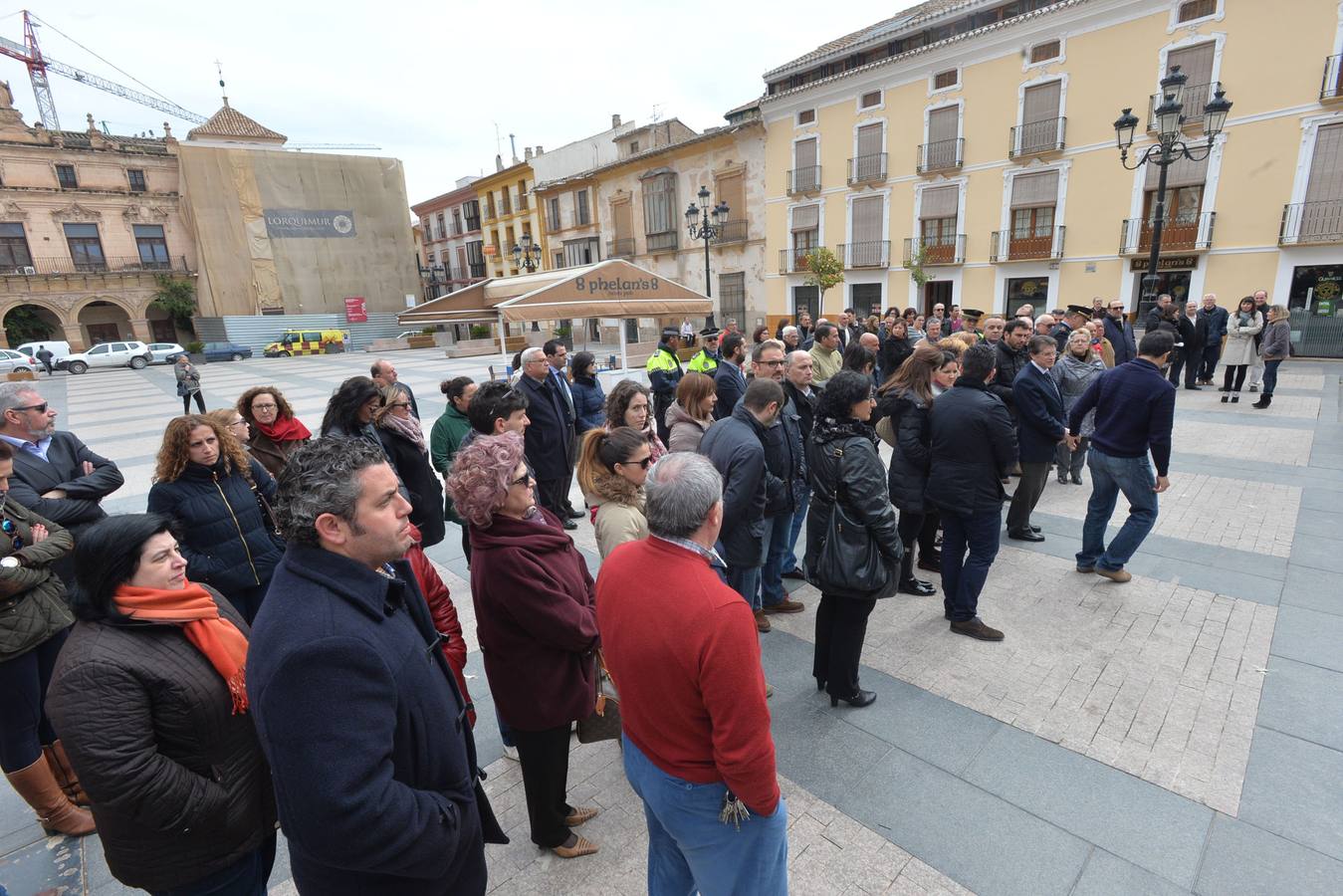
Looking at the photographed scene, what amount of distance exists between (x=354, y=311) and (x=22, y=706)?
40.1m

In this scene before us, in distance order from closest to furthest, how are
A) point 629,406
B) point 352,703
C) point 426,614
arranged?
1. point 352,703
2. point 426,614
3. point 629,406

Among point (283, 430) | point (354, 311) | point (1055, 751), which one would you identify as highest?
point (354, 311)

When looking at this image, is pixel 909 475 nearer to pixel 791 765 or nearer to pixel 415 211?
pixel 791 765

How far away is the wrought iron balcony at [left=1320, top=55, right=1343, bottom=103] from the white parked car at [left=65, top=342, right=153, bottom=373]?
42.6 meters

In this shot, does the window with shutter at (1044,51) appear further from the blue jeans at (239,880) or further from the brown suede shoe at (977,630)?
the blue jeans at (239,880)

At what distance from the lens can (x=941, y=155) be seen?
22.3 meters

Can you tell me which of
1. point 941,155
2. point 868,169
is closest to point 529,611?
point 941,155

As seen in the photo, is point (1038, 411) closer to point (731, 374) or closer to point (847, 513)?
point (731, 374)

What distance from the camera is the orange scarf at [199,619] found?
5.32ft

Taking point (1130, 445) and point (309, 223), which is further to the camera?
point (309, 223)

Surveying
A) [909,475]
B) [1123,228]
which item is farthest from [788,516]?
[1123,228]

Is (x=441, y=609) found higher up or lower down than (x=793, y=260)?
lower down

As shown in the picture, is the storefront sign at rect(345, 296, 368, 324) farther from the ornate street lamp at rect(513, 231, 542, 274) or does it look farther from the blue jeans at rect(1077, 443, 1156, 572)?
the blue jeans at rect(1077, 443, 1156, 572)

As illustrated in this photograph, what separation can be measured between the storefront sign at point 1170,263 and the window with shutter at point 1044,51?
22.8 feet
